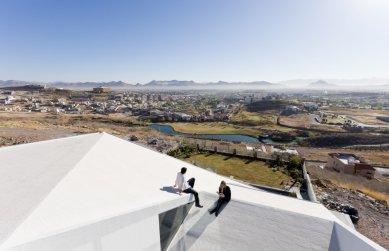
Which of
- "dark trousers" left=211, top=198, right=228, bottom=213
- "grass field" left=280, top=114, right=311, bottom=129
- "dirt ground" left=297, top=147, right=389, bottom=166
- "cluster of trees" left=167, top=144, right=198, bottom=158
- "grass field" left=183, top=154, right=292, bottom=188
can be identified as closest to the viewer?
"dark trousers" left=211, top=198, right=228, bottom=213

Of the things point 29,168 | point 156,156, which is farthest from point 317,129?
point 29,168

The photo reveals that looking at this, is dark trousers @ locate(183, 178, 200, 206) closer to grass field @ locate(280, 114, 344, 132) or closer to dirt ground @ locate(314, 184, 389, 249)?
dirt ground @ locate(314, 184, 389, 249)

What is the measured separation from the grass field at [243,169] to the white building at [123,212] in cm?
1344

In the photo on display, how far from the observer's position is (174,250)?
6805 mm

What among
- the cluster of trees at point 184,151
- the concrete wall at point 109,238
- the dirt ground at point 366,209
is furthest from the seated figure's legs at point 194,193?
the cluster of trees at point 184,151

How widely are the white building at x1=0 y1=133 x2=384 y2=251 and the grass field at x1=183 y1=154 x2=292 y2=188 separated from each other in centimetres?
1344

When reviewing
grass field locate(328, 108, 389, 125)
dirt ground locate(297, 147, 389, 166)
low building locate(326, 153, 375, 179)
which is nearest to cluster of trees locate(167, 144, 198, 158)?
low building locate(326, 153, 375, 179)

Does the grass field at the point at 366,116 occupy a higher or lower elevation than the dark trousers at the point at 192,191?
lower

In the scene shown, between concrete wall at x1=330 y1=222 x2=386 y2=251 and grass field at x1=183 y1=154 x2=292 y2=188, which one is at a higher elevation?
concrete wall at x1=330 y1=222 x2=386 y2=251

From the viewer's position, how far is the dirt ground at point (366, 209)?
1284cm

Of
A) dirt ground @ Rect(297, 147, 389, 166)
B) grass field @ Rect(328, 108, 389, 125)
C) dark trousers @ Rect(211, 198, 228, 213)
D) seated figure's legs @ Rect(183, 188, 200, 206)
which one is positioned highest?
seated figure's legs @ Rect(183, 188, 200, 206)

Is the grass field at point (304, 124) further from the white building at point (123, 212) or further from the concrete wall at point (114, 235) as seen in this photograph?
the concrete wall at point (114, 235)

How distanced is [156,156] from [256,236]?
4.99 meters

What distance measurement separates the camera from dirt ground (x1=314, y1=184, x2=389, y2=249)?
12844 millimetres
